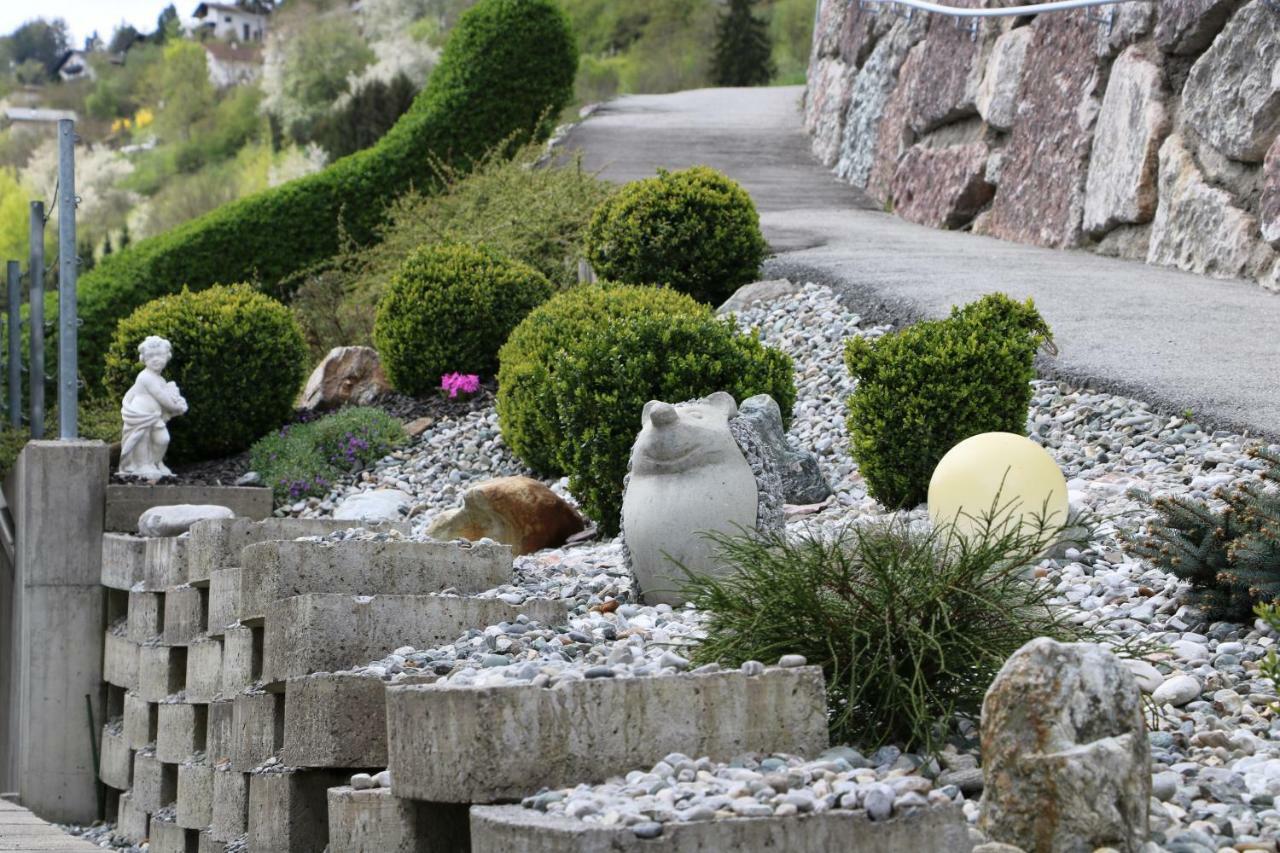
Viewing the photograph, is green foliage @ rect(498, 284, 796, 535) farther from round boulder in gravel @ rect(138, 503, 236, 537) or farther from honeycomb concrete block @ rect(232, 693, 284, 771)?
honeycomb concrete block @ rect(232, 693, 284, 771)

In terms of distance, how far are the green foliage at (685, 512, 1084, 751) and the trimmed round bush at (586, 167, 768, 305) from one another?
23.1ft

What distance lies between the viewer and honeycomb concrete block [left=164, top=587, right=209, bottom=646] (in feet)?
18.9

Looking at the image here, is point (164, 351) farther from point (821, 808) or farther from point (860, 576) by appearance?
point (821, 808)

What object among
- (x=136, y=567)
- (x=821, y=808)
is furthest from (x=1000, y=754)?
(x=136, y=567)

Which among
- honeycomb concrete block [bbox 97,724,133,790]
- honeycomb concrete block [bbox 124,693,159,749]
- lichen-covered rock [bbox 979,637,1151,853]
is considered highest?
lichen-covered rock [bbox 979,637,1151,853]

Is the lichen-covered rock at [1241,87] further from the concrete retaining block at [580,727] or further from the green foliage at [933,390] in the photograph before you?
the concrete retaining block at [580,727]

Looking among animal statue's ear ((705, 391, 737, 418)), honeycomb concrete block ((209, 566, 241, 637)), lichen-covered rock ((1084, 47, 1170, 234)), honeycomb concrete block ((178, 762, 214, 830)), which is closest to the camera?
animal statue's ear ((705, 391, 737, 418))

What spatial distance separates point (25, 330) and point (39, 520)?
5.85 metres

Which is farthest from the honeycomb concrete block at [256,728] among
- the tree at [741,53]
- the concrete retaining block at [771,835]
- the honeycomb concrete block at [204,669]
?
the tree at [741,53]

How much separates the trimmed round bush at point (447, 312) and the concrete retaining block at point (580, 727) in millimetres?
7341

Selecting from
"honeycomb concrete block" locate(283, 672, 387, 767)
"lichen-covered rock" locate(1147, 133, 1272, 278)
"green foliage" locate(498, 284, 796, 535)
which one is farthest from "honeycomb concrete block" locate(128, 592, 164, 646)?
"lichen-covered rock" locate(1147, 133, 1272, 278)

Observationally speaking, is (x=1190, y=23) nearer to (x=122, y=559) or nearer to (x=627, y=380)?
(x=627, y=380)

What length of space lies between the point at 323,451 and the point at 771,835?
7.64 meters

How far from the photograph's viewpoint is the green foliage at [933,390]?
251 inches
